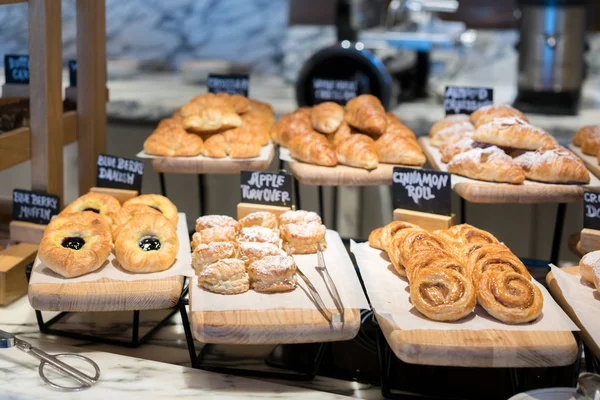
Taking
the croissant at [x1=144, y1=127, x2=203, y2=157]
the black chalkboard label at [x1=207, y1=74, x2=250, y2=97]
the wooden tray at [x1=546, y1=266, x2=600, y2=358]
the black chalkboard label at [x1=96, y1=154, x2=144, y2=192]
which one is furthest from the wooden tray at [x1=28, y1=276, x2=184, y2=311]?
the black chalkboard label at [x1=207, y1=74, x2=250, y2=97]

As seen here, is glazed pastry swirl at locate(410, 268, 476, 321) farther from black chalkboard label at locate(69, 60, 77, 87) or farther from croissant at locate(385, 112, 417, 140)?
black chalkboard label at locate(69, 60, 77, 87)

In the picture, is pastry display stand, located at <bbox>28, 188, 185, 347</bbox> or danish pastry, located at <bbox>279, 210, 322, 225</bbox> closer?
pastry display stand, located at <bbox>28, 188, 185, 347</bbox>

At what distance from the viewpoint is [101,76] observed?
2543 mm

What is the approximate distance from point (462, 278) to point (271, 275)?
407 mm

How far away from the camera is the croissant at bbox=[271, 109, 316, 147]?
2496 mm

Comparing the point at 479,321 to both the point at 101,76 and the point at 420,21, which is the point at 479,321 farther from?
the point at 420,21

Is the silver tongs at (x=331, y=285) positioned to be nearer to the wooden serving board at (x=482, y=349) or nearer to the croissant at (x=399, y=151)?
the wooden serving board at (x=482, y=349)

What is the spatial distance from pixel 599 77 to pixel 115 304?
406cm

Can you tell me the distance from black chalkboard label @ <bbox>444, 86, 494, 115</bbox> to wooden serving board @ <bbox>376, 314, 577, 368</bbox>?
1.43 meters

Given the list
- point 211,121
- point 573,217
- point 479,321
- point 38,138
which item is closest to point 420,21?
point 573,217

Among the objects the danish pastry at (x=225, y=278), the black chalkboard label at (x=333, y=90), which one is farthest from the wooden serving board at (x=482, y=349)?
the black chalkboard label at (x=333, y=90)

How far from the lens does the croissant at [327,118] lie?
8.20 feet

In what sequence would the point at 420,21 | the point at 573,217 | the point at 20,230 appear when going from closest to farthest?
the point at 20,230 → the point at 573,217 → the point at 420,21

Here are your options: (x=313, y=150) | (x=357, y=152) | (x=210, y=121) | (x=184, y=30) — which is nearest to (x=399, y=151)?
(x=357, y=152)
